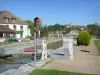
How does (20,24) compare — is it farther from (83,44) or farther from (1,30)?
(83,44)

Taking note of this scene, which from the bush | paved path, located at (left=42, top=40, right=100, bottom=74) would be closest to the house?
the bush

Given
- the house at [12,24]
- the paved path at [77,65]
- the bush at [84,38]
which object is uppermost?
the house at [12,24]

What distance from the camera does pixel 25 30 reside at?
78438 millimetres

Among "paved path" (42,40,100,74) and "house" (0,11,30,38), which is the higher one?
"house" (0,11,30,38)

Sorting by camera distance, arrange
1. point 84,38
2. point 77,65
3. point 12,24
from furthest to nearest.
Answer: point 12,24 < point 84,38 < point 77,65

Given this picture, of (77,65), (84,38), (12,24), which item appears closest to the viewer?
(77,65)

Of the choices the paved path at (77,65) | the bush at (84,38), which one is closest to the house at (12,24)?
the bush at (84,38)

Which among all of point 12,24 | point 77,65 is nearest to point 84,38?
point 77,65

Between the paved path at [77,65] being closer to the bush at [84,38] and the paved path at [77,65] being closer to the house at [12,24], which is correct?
the bush at [84,38]

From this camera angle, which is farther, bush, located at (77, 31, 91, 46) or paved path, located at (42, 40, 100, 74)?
bush, located at (77, 31, 91, 46)

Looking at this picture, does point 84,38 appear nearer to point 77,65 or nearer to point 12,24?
point 77,65

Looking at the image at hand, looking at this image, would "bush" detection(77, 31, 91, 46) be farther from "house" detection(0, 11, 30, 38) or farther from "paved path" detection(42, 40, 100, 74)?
"house" detection(0, 11, 30, 38)

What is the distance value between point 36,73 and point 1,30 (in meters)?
46.1

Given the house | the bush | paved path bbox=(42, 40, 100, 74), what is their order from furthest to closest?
the house < the bush < paved path bbox=(42, 40, 100, 74)
